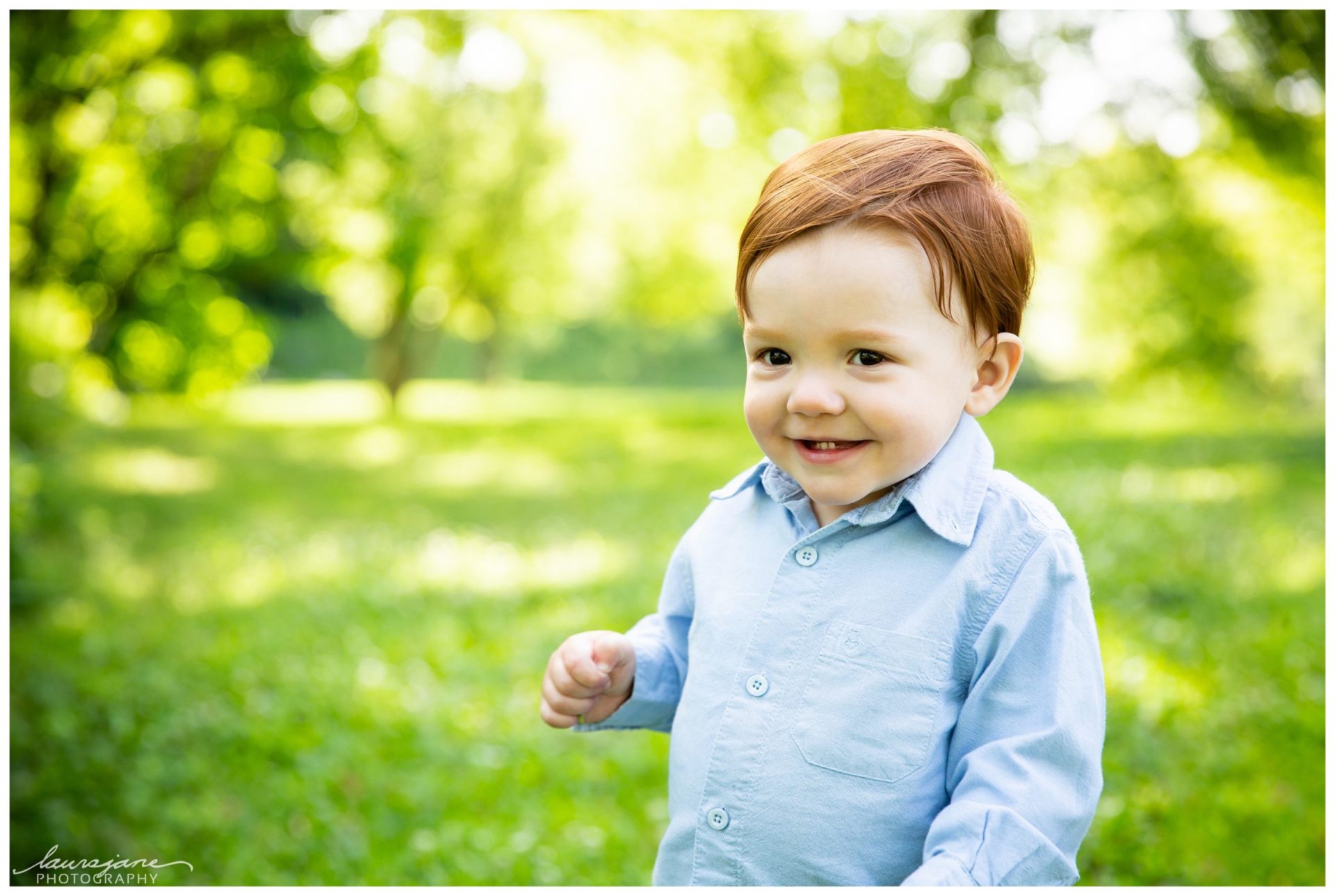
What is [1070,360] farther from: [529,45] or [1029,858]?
[1029,858]

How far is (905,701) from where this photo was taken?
1410 mm

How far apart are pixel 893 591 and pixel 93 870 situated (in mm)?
3202

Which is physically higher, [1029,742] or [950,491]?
[950,491]

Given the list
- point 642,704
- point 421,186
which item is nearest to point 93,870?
point 642,704

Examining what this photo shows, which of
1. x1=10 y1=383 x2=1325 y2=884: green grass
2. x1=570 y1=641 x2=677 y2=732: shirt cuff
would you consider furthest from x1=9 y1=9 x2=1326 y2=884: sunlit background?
x1=570 y1=641 x2=677 y2=732: shirt cuff

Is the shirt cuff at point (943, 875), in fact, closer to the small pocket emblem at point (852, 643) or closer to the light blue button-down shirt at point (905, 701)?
the light blue button-down shirt at point (905, 701)

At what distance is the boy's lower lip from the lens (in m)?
1.44

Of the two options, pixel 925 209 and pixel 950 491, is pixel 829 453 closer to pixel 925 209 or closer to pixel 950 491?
pixel 950 491

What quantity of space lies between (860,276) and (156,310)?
10.5 m

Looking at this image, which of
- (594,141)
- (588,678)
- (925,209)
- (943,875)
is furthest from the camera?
(594,141)

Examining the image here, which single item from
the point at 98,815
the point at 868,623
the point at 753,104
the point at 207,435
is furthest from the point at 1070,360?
the point at 868,623

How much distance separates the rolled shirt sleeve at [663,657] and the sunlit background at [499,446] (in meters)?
2.11

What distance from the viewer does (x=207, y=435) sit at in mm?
16938

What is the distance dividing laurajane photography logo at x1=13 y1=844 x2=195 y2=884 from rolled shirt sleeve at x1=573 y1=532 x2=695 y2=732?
259cm
